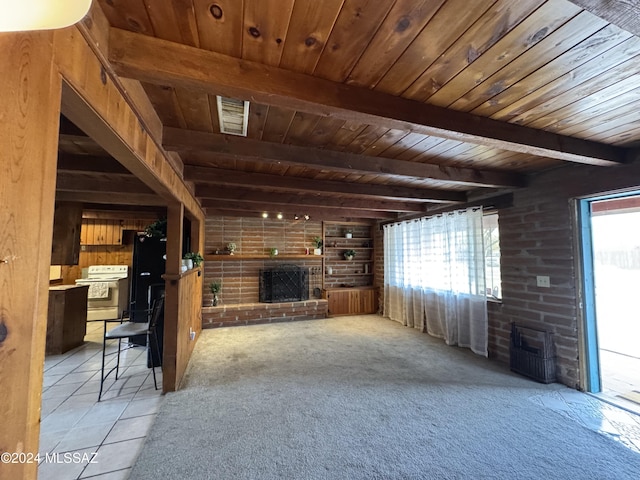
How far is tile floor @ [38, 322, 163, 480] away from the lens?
180cm

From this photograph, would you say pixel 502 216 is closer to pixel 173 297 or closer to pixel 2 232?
pixel 173 297

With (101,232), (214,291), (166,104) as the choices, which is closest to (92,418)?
(166,104)

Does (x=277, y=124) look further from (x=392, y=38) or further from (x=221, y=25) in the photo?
(x=392, y=38)

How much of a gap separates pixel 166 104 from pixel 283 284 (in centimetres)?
449

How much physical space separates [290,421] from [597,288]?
3271mm

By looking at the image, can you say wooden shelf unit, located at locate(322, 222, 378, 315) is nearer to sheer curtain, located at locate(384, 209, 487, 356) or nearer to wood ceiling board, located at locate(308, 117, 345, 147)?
sheer curtain, located at locate(384, 209, 487, 356)

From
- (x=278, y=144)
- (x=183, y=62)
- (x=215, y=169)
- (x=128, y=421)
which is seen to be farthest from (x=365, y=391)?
(x=183, y=62)

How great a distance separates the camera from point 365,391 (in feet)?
8.91

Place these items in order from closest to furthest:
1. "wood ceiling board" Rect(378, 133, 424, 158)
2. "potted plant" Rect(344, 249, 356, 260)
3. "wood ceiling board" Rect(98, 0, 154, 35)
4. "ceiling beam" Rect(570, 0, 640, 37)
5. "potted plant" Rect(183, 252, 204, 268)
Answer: "ceiling beam" Rect(570, 0, 640, 37)
"wood ceiling board" Rect(98, 0, 154, 35)
"wood ceiling board" Rect(378, 133, 424, 158)
"potted plant" Rect(183, 252, 204, 268)
"potted plant" Rect(344, 249, 356, 260)

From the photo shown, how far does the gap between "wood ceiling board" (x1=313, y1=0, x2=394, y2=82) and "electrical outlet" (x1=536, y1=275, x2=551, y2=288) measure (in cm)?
311

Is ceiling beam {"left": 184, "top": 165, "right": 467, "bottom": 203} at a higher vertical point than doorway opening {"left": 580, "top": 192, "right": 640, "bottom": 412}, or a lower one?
higher

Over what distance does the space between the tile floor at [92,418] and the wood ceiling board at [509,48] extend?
2992 mm

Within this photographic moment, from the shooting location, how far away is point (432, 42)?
1189 millimetres

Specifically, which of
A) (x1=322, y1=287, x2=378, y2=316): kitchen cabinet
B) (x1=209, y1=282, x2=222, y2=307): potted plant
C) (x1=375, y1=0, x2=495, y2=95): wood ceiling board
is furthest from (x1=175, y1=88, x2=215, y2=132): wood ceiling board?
(x1=322, y1=287, x2=378, y2=316): kitchen cabinet
